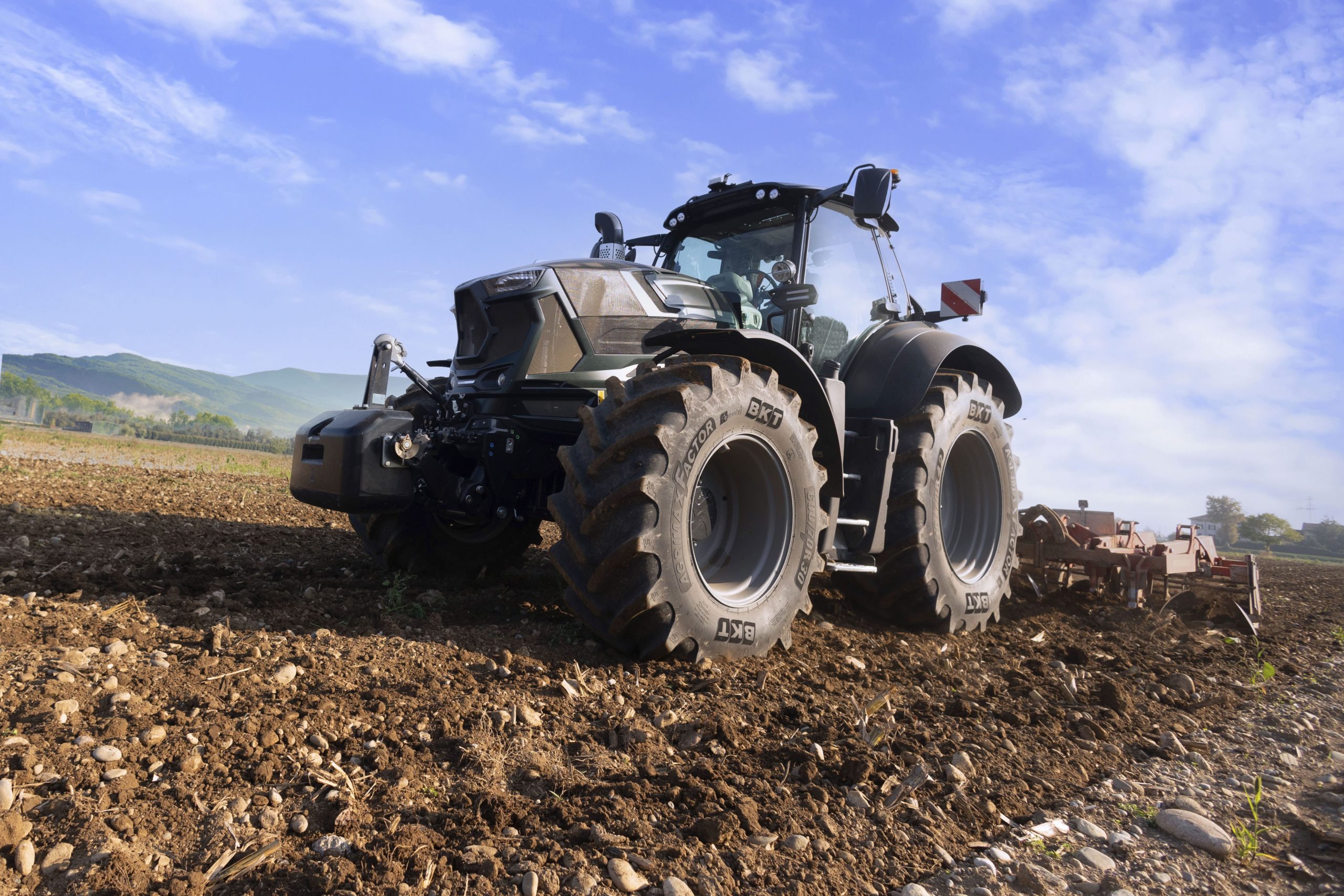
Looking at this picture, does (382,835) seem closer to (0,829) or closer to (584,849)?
(584,849)

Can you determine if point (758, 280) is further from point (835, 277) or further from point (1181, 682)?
point (1181, 682)

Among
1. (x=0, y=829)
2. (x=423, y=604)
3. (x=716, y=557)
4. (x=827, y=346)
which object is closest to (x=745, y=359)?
(x=716, y=557)

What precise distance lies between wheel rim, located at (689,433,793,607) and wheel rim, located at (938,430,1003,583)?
6.78 ft

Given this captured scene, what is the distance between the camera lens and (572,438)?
4.25 m

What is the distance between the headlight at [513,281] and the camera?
14.0ft

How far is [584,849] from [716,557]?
219 centimetres

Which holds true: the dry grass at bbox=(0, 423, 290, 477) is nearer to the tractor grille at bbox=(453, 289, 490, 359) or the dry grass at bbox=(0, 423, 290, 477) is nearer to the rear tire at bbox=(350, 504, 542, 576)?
the rear tire at bbox=(350, 504, 542, 576)

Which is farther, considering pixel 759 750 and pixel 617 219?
pixel 617 219

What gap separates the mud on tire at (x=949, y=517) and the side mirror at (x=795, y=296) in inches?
35.7

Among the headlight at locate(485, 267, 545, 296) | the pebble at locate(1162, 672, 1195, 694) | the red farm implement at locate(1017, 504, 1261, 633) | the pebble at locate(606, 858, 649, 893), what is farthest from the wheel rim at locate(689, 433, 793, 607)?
the red farm implement at locate(1017, 504, 1261, 633)

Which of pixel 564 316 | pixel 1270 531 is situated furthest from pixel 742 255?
pixel 1270 531

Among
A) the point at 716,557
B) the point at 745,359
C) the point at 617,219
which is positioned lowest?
the point at 716,557

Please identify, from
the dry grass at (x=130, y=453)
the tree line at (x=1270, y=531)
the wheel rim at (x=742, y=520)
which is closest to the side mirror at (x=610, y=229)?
the wheel rim at (x=742, y=520)

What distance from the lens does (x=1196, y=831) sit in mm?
2346
